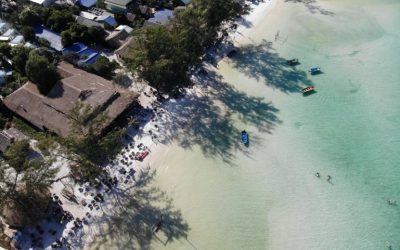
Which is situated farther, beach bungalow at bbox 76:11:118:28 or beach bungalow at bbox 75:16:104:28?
beach bungalow at bbox 76:11:118:28

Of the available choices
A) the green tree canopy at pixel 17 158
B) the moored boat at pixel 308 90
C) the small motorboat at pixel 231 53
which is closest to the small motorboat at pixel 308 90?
the moored boat at pixel 308 90

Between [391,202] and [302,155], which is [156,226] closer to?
[302,155]

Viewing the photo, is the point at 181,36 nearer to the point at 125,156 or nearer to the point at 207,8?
the point at 207,8

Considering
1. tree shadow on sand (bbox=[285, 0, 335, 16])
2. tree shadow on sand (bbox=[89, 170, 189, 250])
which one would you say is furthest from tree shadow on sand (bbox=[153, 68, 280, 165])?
tree shadow on sand (bbox=[285, 0, 335, 16])

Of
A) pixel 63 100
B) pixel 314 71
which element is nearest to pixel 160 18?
pixel 63 100

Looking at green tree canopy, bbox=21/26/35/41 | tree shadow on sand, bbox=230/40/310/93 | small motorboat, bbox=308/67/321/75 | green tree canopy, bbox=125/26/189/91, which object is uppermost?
green tree canopy, bbox=125/26/189/91

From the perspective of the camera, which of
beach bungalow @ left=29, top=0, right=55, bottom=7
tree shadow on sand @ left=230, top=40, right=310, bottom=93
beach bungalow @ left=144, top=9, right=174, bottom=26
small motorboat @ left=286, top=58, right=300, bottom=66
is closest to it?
tree shadow on sand @ left=230, top=40, right=310, bottom=93

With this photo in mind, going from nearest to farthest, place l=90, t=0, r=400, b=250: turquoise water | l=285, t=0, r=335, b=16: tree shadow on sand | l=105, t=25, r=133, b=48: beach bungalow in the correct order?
l=90, t=0, r=400, b=250: turquoise water
l=105, t=25, r=133, b=48: beach bungalow
l=285, t=0, r=335, b=16: tree shadow on sand

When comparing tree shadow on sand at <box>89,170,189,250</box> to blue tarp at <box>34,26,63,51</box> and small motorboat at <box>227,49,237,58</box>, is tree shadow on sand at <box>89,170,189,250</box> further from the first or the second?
blue tarp at <box>34,26,63,51</box>
